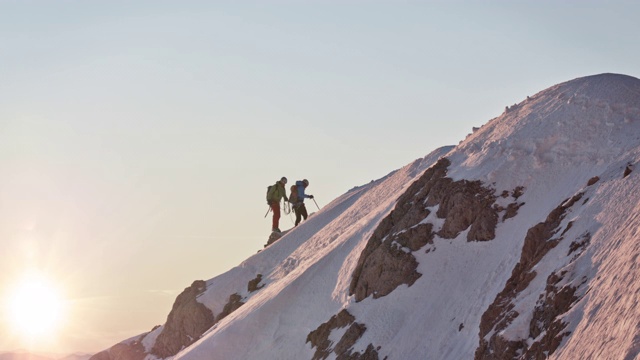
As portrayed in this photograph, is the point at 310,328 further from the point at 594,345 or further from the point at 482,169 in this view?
the point at 594,345

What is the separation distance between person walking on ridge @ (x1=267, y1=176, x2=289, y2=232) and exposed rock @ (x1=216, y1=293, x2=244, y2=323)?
7.42 metres

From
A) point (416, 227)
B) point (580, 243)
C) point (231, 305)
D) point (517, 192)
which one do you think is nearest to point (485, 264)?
point (517, 192)

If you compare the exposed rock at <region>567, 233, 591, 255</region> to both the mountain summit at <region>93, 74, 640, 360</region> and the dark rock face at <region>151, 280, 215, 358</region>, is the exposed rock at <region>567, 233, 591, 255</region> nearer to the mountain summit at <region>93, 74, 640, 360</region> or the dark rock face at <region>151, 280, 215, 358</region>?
the mountain summit at <region>93, 74, 640, 360</region>

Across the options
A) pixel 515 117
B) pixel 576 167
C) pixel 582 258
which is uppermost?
pixel 515 117

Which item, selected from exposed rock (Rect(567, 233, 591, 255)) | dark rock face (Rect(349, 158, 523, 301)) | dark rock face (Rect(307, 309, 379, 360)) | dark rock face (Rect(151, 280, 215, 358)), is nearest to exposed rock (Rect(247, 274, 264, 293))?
dark rock face (Rect(151, 280, 215, 358))

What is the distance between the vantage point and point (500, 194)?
104 feet

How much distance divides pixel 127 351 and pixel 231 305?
6.87 m

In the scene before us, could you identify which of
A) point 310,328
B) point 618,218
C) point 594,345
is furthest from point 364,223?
point 594,345

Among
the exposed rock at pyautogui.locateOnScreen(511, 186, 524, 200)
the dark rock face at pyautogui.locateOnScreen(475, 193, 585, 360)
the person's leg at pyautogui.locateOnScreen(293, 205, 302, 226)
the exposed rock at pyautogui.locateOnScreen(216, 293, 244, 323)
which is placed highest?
the person's leg at pyautogui.locateOnScreen(293, 205, 302, 226)

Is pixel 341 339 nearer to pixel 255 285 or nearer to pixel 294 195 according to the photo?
pixel 255 285

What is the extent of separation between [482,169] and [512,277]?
21.8 ft

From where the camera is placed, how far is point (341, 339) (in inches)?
1268

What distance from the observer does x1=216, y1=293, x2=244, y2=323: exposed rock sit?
42.5 metres

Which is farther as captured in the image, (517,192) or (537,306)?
(517,192)
